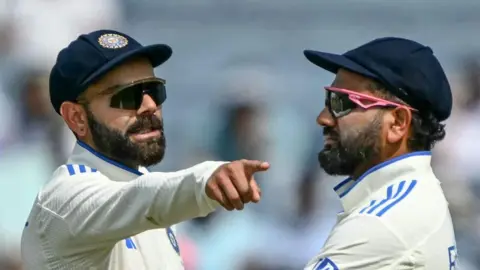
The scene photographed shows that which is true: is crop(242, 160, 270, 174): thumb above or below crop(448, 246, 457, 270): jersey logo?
above

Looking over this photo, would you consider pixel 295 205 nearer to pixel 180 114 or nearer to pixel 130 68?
pixel 180 114

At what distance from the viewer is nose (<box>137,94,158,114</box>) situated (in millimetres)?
3574

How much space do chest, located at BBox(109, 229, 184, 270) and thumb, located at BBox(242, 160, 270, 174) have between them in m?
0.88

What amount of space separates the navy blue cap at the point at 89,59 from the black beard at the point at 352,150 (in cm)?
64

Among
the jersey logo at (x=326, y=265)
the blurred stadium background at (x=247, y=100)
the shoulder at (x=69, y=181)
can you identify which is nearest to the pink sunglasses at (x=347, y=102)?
the jersey logo at (x=326, y=265)

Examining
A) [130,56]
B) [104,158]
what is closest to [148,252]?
[104,158]

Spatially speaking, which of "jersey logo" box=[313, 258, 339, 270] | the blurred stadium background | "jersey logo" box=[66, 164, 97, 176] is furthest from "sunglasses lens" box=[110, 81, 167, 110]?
the blurred stadium background

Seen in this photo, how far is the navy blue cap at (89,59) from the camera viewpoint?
3480mm

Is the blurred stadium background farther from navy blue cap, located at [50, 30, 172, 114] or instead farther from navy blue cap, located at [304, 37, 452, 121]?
navy blue cap, located at [304, 37, 452, 121]

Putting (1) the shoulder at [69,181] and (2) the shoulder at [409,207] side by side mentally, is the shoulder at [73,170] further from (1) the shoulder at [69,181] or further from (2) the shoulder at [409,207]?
(2) the shoulder at [409,207]

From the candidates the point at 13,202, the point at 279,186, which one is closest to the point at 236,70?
the point at 279,186

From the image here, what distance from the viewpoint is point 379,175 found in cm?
337

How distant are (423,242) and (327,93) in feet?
2.18

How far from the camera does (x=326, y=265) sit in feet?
10.4
